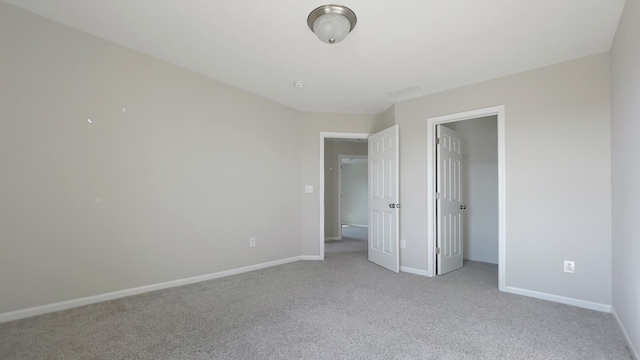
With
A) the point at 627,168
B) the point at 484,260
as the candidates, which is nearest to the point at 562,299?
the point at 627,168

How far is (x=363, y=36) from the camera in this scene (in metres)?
2.29

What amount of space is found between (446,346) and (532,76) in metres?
2.75

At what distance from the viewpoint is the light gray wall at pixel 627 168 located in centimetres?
173

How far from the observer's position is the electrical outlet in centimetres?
259

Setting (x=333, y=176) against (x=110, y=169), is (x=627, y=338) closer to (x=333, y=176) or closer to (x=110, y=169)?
(x=110, y=169)

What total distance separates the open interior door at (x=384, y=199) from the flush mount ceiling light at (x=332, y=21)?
6.10 feet

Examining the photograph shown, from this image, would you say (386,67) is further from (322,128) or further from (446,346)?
(446,346)

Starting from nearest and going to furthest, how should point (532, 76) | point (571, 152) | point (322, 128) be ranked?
point (571, 152) → point (532, 76) → point (322, 128)

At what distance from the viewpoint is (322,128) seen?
14.4ft

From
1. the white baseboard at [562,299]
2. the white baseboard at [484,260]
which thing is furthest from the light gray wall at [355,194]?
the white baseboard at [562,299]

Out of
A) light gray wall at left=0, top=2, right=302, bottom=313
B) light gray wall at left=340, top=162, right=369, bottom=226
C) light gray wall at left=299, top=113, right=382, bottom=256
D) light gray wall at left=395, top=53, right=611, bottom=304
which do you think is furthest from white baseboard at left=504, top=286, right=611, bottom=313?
light gray wall at left=340, top=162, right=369, bottom=226

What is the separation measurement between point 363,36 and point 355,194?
6.73m

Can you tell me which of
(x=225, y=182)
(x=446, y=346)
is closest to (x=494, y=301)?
(x=446, y=346)

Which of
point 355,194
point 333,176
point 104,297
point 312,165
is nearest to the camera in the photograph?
point 104,297
